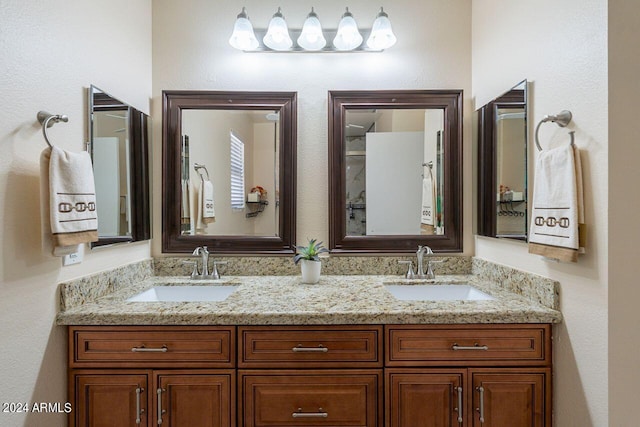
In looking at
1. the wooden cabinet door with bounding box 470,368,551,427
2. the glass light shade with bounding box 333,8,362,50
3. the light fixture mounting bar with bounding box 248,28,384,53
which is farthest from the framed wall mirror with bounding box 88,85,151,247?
the wooden cabinet door with bounding box 470,368,551,427

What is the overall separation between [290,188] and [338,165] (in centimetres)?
29

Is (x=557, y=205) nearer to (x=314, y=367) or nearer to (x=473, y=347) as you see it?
(x=473, y=347)

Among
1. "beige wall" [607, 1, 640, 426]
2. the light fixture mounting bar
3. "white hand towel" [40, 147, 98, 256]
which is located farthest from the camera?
the light fixture mounting bar

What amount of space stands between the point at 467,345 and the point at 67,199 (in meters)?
1.53

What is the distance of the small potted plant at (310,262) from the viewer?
5.54ft

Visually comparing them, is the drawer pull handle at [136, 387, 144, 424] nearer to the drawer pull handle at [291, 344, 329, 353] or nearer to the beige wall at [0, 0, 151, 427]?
the beige wall at [0, 0, 151, 427]

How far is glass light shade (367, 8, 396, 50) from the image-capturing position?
5.75 feet

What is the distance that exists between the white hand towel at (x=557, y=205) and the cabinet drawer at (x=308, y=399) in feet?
2.64

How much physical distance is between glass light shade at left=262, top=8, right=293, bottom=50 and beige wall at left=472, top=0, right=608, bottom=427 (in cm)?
108

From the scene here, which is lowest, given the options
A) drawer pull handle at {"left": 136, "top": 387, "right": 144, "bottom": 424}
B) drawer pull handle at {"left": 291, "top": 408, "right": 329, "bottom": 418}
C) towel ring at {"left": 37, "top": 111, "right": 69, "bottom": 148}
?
drawer pull handle at {"left": 291, "top": 408, "right": 329, "bottom": 418}

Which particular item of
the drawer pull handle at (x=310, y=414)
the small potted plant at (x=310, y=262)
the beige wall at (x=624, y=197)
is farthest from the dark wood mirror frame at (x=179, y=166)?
the beige wall at (x=624, y=197)

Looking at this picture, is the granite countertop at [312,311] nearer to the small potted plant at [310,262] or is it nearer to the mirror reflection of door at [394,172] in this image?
the small potted plant at [310,262]

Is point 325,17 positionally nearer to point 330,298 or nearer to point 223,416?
point 330,298

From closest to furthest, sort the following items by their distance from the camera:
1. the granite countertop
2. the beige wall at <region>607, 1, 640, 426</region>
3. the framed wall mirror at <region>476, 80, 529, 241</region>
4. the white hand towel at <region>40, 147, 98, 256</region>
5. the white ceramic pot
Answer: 1. the beige wall at <region>607, 1, 640, 426</region>
2. the white hand towel at <region>40, 147, 98, 256</region>
3. the granite countertop
4. the framed wall mirror at <region>476, 80, 529, 241</region>
5. the white ceramic pot
